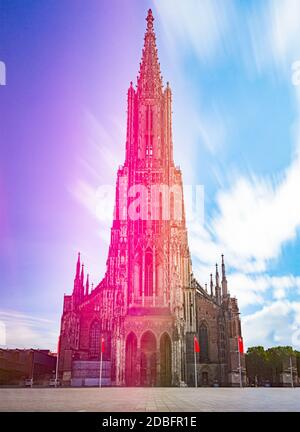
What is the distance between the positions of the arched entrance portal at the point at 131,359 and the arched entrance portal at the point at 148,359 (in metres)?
0.92

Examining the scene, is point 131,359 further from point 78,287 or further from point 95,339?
point 78,287

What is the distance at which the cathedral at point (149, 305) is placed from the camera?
4488 centimetres

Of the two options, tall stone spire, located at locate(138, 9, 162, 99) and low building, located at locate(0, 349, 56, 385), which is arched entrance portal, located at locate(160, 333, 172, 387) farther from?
tall stone spire, located at locate(138, 9, 162, 99)

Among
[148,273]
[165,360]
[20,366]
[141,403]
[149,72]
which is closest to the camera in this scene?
[141,403]

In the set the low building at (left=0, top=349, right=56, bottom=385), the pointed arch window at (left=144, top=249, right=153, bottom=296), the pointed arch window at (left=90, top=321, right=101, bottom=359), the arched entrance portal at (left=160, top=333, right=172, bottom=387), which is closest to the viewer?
the low building at (left=0, top=349, right=56, bottom=385)

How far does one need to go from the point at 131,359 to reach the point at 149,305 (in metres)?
6.25

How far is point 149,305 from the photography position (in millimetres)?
47719

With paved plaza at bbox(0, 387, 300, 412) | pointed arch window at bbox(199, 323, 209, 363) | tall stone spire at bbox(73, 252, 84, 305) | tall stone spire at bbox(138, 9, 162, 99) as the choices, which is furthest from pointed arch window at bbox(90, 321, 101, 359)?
tall stone spire at bbox(138, 9, 162, 99)

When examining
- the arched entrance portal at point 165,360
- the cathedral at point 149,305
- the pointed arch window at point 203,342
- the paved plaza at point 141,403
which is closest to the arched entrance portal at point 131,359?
the cathedral at point 149,305

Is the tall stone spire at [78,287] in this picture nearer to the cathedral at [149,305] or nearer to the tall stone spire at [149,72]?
the cathedral at [149,305]

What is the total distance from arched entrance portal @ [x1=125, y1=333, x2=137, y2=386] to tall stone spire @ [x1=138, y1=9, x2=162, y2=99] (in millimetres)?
33457

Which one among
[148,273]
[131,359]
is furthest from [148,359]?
[148,273]

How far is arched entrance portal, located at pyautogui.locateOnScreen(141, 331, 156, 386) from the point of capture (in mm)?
44516

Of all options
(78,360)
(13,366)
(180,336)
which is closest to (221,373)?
(180,336)
